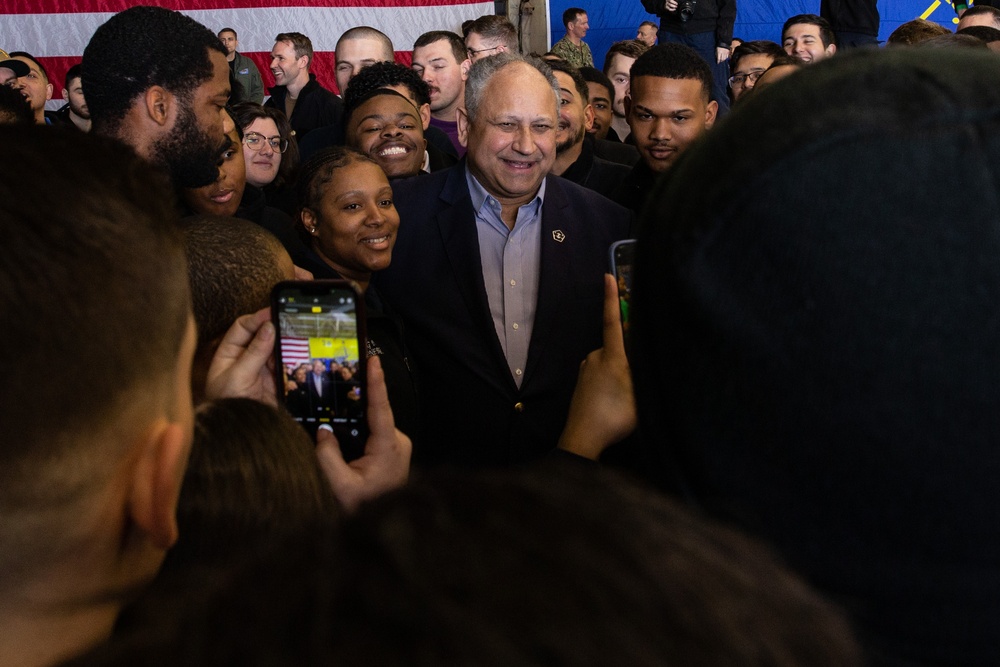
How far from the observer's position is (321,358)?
146cm

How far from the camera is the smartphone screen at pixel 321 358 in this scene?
1460mm

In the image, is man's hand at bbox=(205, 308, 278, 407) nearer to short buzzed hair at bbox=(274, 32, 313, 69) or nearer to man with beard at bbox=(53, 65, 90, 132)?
man with beard at bbox=(53, 65, 90, 132)

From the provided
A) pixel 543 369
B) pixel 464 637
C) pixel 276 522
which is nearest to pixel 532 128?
pixel 543 369

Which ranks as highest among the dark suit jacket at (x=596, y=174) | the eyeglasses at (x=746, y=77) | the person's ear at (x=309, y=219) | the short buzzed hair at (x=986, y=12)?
the short buzzed hair at (x=986, y=12)

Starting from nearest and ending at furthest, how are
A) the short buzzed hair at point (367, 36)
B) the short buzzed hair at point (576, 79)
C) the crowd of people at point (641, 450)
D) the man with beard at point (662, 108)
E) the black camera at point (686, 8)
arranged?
the crowd of people at point (641, 450), the man with beard at point (662, 108), the short buzzed hair at point (576, 79), the short buzzed hair at point (367, 36), the black camera at point (686, 8)

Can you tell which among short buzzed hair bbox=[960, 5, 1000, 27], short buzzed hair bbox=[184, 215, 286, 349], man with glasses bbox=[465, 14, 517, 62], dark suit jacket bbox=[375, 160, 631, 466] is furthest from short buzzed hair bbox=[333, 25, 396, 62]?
short buzzed hair bbox=[184, 215, 286, 349]

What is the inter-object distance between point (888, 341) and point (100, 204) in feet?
1.65

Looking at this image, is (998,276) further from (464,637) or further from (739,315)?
(464,637)

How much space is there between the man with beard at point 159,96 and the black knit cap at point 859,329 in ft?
7.51

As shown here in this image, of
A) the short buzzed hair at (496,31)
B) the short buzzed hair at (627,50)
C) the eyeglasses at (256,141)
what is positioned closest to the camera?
the eyeglasses at (256,141)

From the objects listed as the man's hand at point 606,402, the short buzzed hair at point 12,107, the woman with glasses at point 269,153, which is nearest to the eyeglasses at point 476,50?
the woman with glasses at point 269,153

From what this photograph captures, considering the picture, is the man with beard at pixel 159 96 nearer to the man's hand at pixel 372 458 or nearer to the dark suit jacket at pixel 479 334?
the dark suit jacket at pixel 479 334

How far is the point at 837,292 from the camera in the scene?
1.42 feet

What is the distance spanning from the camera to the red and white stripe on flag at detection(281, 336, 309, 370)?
147cm
